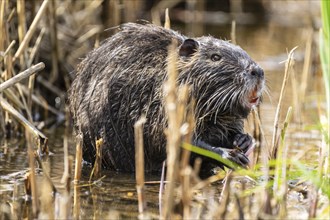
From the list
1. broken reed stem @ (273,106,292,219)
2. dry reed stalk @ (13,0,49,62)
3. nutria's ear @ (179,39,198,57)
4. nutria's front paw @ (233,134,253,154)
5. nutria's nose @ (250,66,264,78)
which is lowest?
broken reed stem @ (273,106,292,219)

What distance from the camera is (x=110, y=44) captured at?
5348 millimetres

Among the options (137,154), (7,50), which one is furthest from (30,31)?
(137,154)

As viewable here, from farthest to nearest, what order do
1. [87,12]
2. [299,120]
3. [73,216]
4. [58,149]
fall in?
[87,12], [299,120], [58,149], [73,216]

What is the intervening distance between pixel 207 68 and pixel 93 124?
816 millimetres

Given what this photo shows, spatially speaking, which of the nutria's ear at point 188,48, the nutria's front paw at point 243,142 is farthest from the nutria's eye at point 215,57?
the nutria's front paw at point 243,142

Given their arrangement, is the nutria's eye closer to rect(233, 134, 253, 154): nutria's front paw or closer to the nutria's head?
the nutria's head

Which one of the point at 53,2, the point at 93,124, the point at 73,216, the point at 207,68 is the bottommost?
the point at 73,216

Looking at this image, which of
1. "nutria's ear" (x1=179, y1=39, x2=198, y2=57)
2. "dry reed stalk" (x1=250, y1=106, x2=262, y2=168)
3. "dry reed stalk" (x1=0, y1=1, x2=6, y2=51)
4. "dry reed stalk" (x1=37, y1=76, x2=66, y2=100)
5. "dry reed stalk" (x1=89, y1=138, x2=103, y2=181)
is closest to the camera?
"dry reed stalk" (x1=89, y1=138, x2=103, y2=181)

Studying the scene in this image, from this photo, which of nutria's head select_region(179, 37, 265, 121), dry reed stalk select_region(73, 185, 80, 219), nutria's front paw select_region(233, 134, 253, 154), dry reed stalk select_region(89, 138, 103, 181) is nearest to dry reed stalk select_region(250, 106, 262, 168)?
nutria's front paw select_region(233, 134, 253, 154)

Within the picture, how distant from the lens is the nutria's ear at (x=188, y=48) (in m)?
5.13

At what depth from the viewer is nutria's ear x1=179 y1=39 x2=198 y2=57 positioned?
513 centimetres

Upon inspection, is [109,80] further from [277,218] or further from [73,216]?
[277,218]

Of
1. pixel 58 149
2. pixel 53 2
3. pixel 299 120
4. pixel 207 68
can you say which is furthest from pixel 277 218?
pixel 53 2

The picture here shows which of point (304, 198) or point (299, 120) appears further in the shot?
point (299, 120)
